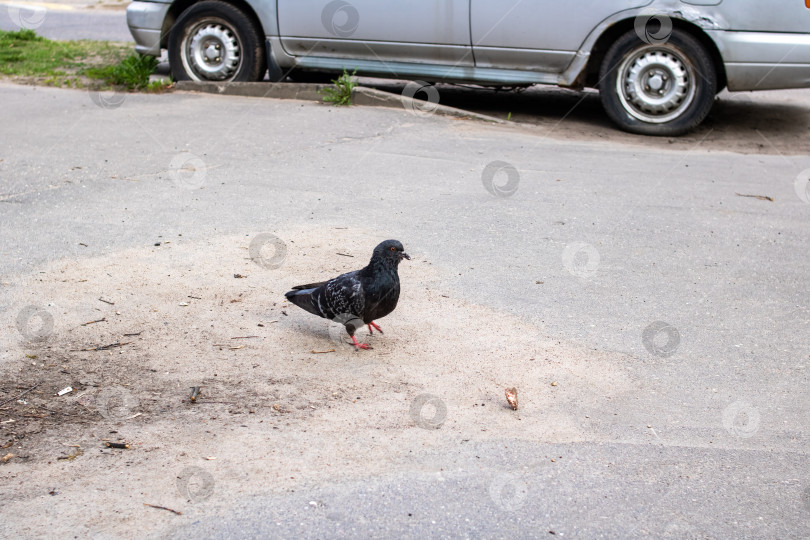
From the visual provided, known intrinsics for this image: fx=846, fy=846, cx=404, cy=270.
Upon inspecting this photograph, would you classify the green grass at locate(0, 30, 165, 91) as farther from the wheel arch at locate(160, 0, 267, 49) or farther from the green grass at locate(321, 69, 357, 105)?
the green grass at locate(321, 69, 357, 105)

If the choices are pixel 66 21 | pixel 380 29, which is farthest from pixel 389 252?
pixel 66 21

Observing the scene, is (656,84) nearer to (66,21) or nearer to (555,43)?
(555,43)

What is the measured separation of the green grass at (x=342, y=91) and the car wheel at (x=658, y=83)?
2.85 m

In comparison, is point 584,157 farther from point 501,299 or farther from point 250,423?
point 250,423

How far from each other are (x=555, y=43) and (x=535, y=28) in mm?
272

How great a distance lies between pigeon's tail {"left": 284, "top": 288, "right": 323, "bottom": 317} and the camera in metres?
4.75

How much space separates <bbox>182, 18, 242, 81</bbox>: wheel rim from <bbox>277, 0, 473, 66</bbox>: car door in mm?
773

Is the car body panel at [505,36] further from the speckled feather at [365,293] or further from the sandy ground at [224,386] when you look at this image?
the speckled feather at [365,293]

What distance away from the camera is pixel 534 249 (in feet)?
20.6

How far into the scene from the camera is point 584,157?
8.62 meters

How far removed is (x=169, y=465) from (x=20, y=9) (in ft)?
61.3

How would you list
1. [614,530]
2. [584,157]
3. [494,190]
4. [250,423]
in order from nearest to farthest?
1. [614,530]
2. [250,423]
3. [494,190]
4. [584,157]

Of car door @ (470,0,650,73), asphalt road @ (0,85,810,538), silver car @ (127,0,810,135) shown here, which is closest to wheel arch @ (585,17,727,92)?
silver car @ (127,0,810,135)

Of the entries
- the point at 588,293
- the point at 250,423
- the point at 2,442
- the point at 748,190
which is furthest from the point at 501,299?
the point at 748,190
